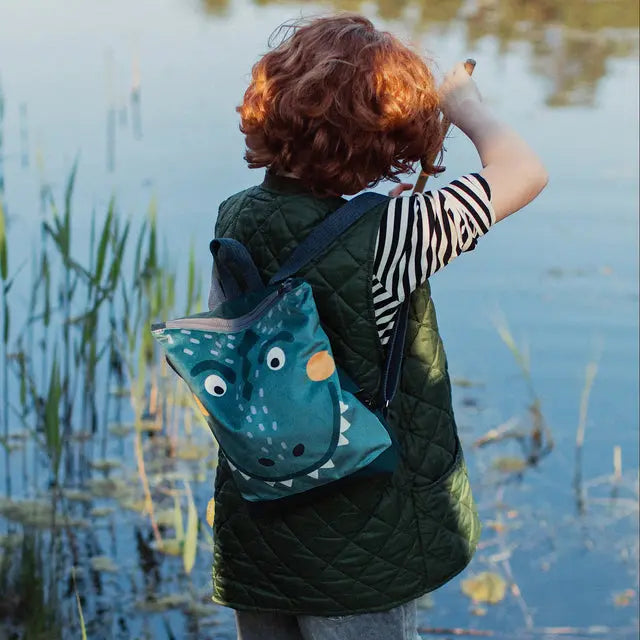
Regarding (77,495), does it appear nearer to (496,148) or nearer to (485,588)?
(485,588)

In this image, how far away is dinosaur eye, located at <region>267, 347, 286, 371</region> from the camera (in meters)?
1.32

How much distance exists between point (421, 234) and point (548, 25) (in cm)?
699

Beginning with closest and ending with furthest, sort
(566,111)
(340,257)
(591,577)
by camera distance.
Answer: (340,257), (591,577), (566,111)

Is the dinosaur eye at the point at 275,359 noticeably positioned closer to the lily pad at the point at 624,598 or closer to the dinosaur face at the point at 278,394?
the dinosaur face at the point at 278,394

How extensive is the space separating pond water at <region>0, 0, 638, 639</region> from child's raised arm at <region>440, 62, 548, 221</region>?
0.27 ft

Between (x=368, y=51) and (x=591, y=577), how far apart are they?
160cm

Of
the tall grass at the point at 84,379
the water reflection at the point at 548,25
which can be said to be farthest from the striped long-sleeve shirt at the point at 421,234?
the water reflection at the point at 548,25

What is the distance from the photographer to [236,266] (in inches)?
54.4

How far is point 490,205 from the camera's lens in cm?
137

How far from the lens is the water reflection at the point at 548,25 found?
6.78 meters

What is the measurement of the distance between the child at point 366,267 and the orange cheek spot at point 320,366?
5 cm

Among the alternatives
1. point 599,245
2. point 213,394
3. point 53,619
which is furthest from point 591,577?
point 599,245

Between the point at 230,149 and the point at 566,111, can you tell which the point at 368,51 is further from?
the point at 566,111

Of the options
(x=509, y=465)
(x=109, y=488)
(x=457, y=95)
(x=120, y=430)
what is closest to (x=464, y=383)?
(x=509, y=465)
